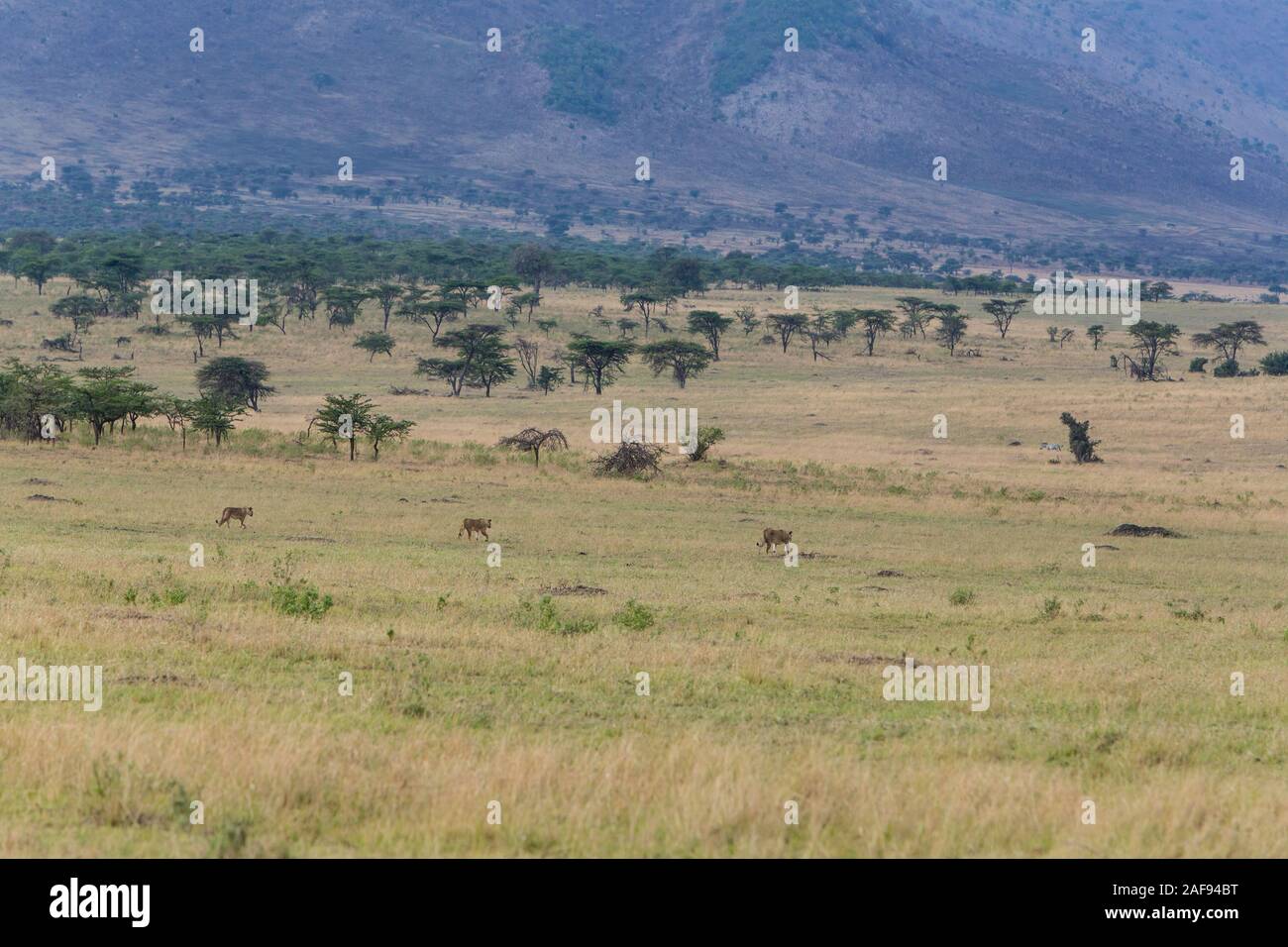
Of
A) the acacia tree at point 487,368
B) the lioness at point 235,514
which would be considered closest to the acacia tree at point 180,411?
the lioness at point 235,514

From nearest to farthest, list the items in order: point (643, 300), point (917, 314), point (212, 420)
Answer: point (212, 420) < point (643, 300) < point (917, 314)

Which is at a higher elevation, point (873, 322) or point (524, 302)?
point (524, 302)

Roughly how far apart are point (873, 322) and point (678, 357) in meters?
20.7

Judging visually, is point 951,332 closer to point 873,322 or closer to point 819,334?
point 873,322

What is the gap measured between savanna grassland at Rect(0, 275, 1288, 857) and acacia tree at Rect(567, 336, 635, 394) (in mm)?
28903

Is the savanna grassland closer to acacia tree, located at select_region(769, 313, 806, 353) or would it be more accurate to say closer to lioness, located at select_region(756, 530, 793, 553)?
lioness, located at select_region(756, 530, 793, 553)

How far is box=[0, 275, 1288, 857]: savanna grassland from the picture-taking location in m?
8.16

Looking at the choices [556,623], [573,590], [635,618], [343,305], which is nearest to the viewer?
[556,623]

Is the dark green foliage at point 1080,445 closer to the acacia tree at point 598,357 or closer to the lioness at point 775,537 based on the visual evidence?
the acacia tree at point 598,357

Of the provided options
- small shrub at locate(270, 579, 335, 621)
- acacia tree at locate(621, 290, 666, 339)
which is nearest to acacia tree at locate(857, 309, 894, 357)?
acacia tree at locate(621, 290, 666, 339)

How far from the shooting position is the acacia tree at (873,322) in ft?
321

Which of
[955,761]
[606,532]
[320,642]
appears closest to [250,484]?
[606,532]

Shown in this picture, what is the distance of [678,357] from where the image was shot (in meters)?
83.2

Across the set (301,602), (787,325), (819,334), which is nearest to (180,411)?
(301,602)
